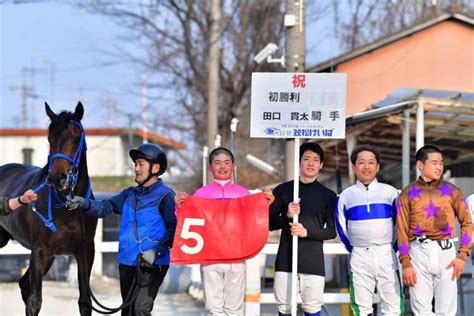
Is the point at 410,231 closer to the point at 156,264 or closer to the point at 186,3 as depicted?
the point at 156,264

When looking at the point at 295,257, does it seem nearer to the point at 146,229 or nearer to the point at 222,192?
the point at 222,192

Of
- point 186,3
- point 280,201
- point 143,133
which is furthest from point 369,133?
point 143,133

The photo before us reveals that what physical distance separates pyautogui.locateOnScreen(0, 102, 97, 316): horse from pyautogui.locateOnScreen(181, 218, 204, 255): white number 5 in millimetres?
1012

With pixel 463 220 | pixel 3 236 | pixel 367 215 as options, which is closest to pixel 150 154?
pixel 367 215

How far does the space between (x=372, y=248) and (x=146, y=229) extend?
5.86ft

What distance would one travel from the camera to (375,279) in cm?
627

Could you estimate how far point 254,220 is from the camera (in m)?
6.54

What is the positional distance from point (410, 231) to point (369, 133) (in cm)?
752

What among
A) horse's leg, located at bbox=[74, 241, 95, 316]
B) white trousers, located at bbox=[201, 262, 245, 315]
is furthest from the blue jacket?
horse's leg, located at bbox=[74, 241, 95, 316]

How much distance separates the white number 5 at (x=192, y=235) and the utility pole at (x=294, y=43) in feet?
18.3

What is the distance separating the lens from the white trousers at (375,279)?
6.22 m

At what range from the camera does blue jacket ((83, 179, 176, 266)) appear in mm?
6418

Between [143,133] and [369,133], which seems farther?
[143,133]

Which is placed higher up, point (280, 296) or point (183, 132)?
point (183, 132)
